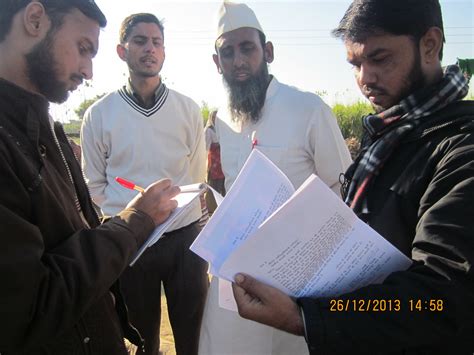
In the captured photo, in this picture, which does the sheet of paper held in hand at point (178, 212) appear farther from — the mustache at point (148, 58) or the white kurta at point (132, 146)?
the mustache at point (148, 58)

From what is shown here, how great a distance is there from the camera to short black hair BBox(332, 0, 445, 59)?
1.17 m

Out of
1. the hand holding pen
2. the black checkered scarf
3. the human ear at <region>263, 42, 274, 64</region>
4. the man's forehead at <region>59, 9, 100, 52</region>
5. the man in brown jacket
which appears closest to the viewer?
the man in brown jacket

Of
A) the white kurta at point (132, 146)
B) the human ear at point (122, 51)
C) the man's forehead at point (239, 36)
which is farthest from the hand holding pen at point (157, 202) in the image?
the human ear at point (122, 51)

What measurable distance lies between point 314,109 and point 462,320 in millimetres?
1576

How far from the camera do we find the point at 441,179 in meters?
0.99

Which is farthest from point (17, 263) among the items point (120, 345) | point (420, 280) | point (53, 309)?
point (420, 280)

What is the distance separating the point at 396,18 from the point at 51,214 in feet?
4.03

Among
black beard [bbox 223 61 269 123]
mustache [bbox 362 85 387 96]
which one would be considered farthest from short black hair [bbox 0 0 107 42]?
black beard [bbox 223 61 269 123]

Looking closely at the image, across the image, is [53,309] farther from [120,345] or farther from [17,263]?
[120,345]

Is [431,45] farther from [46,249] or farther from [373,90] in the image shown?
[46,249]

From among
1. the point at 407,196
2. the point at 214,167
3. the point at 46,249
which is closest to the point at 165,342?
the point at 214,167

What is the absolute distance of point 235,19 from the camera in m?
2.53

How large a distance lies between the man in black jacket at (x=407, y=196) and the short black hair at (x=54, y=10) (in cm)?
93
